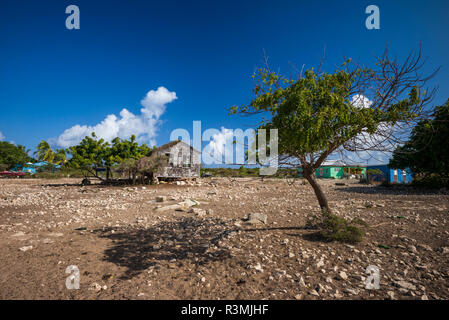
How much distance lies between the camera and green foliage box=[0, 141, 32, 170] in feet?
134

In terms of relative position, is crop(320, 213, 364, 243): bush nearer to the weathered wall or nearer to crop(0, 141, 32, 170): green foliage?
the weathered wall

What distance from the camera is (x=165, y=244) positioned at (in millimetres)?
5301

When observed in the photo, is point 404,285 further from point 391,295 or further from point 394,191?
point 394,191

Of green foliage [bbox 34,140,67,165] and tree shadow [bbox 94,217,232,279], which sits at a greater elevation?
green foliage [bbox 34,140,67,165]

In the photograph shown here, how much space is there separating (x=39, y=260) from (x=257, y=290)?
Answer: 173 inches

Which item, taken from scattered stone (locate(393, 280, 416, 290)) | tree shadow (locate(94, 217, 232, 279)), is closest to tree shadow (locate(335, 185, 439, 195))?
tree shadow (locate(94, 217, 232, 279))

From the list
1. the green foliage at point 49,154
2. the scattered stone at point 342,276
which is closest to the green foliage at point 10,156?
the green foliage at point 49,154

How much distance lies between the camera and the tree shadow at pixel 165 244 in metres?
4.37

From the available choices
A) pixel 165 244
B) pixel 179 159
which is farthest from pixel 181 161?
pixel 165 244

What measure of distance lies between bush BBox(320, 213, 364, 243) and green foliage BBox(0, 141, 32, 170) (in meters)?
57.1

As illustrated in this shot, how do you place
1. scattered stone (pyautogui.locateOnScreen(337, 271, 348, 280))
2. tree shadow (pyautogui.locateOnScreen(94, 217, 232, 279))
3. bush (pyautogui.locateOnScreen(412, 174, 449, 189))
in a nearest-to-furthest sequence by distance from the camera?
scattered stone (pyautogui.locateOnScreen(337, 271, 348, 280)) → tree shadow (pyautogui.locateOnScreen(94, 217, 232, 279)) → bush (pyautogui.locateOnScreen(412, 174, 449, 189))

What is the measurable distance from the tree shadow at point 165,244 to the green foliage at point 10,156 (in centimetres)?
5193

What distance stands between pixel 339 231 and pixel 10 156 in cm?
5747
